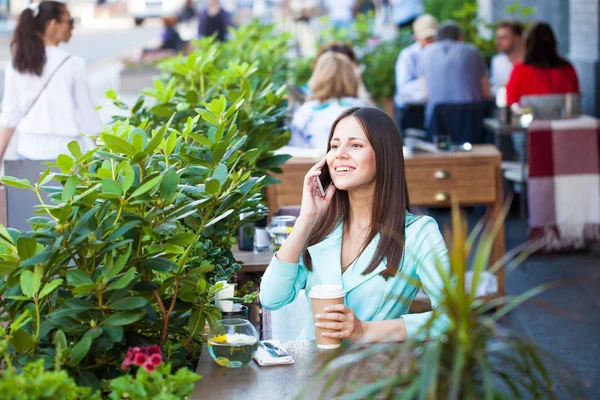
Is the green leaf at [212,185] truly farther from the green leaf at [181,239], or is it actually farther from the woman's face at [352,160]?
the woman's face at [352,160]

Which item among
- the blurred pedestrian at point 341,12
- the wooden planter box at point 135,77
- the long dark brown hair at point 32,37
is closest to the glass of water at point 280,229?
the long dark brown hair at point 32,37

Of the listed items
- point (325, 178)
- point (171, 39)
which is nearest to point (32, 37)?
point (325, 178)

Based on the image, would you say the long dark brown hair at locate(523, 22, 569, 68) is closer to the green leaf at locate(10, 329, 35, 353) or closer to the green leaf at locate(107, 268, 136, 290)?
the green leaf at locate(107, 268, 136, 290)

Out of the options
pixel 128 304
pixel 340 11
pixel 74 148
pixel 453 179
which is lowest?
pixel 453 179

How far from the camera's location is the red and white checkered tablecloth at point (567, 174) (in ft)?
23.0

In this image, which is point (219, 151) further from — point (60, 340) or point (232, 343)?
point (60, 340)

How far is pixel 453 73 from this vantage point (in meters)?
8.66

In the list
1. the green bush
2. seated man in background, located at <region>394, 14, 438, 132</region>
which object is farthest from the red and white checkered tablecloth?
the green bush

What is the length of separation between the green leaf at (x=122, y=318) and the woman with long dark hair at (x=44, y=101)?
3211mm

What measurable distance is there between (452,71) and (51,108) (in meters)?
4.44

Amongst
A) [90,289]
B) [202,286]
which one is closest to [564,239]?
[202,286]

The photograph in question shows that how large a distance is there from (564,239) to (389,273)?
185 inches

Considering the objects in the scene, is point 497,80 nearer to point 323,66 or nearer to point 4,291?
point 323,66

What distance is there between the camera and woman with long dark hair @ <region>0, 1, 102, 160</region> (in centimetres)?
525
